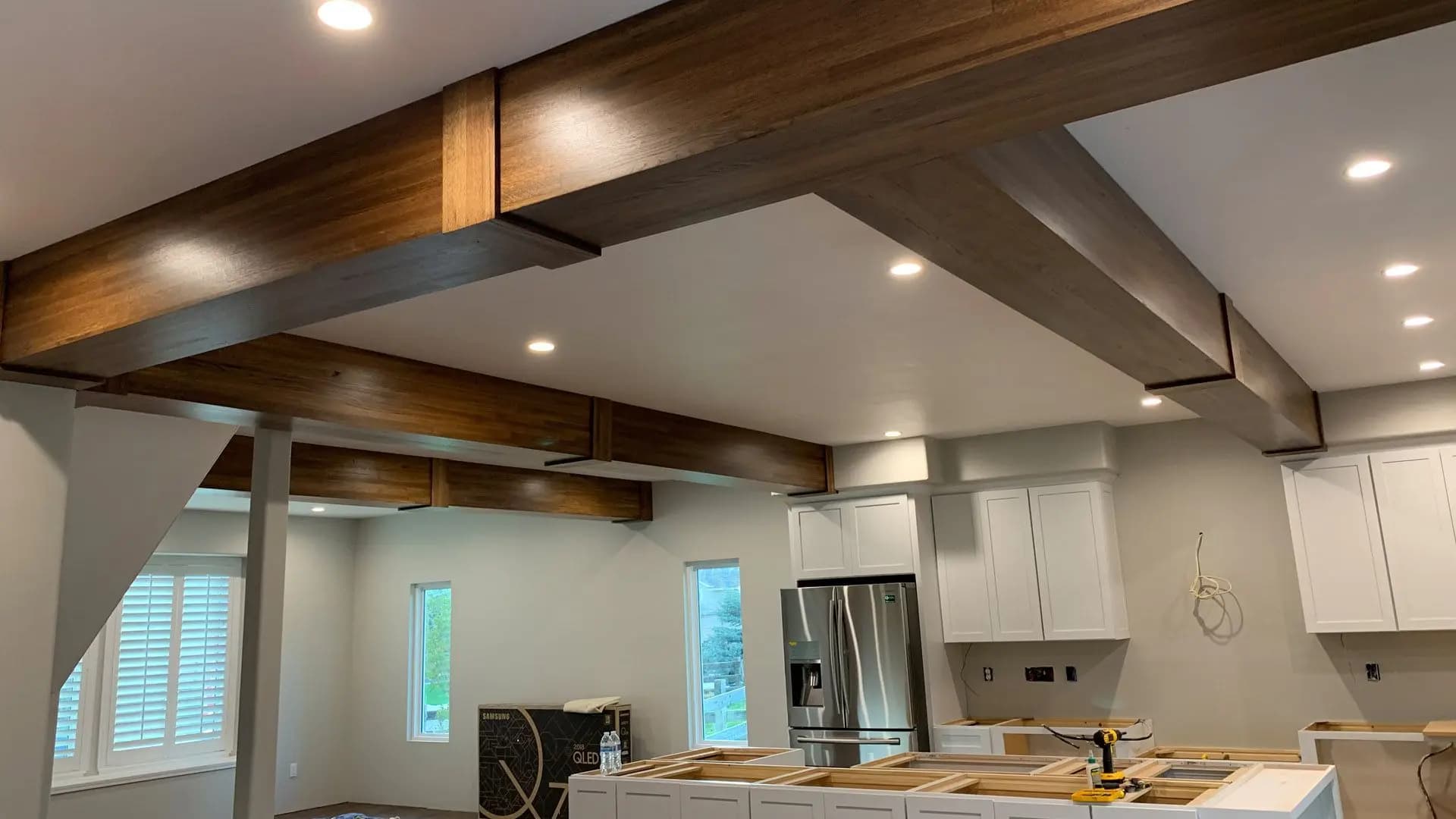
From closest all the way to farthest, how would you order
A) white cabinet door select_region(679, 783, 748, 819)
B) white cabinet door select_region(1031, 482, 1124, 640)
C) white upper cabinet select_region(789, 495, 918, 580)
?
white cabinet door select_region(679, 783, 748, 819) < white cabinet door select_region(1031, 482, 1124, 640) < white upper cabinet select_region(789, 495, 918, 580)

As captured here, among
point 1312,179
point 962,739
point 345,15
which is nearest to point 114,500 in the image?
point 345,15

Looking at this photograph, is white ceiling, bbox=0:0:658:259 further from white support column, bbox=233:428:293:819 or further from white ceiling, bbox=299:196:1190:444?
white support column, bbox=233:428:293:819

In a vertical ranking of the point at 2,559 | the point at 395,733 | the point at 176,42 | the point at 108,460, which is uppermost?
→ the point at 176,42

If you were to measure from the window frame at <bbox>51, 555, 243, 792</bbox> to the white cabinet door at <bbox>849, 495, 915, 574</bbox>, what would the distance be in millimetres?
4867

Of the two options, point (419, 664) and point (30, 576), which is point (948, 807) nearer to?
point (30, 576)

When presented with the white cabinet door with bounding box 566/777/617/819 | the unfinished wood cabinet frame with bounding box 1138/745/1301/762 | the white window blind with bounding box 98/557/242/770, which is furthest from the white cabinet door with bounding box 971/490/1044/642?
the white window blind with bounding box 98/557/242/770

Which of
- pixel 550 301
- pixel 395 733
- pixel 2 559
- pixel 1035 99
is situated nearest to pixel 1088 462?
pixel 550 301

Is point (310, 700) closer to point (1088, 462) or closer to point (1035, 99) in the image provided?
point (1088, 462)

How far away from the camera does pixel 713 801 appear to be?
4.52 meters

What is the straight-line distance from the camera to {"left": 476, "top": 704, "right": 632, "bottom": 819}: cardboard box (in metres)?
7.89

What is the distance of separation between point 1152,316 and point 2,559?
3.32 m

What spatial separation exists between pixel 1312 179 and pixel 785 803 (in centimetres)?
310

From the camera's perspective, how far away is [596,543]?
28.1ft

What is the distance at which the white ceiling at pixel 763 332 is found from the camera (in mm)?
3158
